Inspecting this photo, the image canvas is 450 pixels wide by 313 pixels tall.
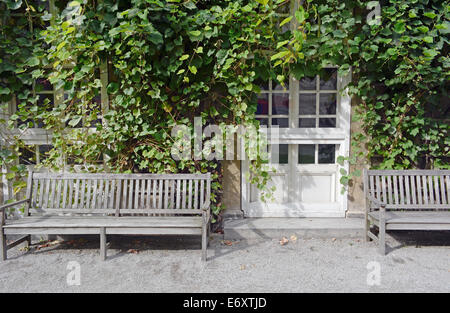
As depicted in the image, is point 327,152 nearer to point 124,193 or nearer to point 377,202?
point 377,202

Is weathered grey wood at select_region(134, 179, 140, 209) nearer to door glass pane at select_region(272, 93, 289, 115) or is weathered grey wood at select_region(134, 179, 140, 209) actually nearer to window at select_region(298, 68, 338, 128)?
door glass pane at select_region(272, 93, 289, 115)

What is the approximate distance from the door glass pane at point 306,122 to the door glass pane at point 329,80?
0.53 m

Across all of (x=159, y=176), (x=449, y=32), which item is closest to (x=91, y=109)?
(x=159, y=176)

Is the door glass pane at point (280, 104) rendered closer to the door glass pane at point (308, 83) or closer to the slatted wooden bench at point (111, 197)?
the door glass pane at point (308, 83)

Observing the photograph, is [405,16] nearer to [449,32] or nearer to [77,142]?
[449,32]

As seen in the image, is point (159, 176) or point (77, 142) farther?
point (77, 142)

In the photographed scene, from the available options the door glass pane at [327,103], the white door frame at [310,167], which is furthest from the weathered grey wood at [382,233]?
the door glass pane at [327,103]

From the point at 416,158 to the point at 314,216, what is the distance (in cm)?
170

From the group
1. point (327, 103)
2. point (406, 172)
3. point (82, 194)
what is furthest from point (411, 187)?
point (82, 194)

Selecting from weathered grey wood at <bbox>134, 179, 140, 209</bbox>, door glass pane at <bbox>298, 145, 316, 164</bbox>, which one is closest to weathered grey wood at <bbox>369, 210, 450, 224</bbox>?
door glass pane at <bbox>298, 145, 316, 164</bbox>

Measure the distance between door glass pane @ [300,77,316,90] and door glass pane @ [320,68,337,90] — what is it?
0.41ft

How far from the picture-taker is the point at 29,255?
3.94m

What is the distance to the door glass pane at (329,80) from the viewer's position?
4855 millimetres

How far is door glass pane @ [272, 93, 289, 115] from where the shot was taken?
486 centimetres
